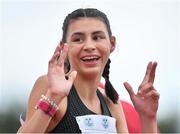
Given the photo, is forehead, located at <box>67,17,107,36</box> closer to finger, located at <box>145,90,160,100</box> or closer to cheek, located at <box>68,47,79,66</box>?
cheek, located at <box>68,47,79,66</box>

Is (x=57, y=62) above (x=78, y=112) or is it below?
above

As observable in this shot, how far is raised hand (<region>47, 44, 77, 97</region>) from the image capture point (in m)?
2.40

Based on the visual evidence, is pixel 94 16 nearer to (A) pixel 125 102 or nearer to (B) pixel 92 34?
(B) pixel 92 34

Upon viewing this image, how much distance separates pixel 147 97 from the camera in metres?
2.83

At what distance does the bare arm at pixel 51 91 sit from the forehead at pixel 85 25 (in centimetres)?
25

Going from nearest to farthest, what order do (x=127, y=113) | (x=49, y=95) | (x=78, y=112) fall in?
(x=49, y=95)
(x=78, y=112)
(x=127, y=113)

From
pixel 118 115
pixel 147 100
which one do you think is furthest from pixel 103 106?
pixel 147 100

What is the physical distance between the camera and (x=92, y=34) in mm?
2705

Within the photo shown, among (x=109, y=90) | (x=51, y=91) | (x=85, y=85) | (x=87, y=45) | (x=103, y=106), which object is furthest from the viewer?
(x=109, y=90)

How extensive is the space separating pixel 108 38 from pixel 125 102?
2290 millimetres

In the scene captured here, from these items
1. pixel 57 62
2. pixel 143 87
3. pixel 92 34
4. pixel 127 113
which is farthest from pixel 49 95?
pixel 127 113

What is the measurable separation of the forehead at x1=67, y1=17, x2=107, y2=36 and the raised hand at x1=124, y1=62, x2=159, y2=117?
383mm

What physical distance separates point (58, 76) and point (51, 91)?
0.09m

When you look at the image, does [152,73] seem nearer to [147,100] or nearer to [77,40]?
[147,100]
